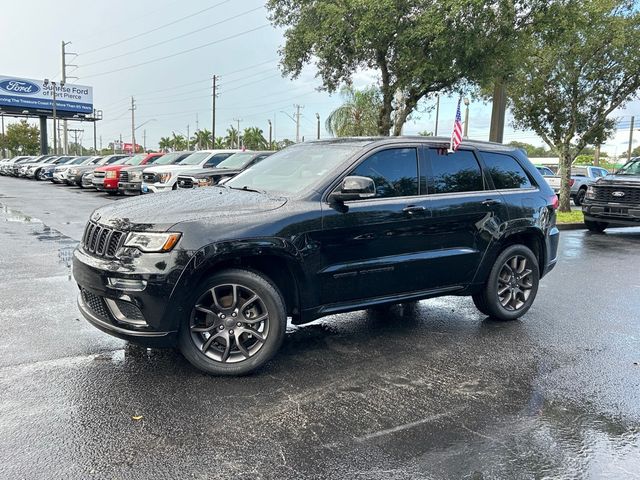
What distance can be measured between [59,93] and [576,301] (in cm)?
5941

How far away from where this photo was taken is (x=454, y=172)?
5281 millimetres

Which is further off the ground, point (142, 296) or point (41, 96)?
point (41, 96)

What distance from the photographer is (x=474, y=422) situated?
3.46m

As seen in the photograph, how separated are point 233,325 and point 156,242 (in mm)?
844

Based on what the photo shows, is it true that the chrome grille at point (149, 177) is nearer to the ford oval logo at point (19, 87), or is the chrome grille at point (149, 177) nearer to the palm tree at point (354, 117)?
the palm tree at point (354, 117)

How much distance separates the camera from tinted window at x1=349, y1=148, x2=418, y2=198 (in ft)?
15.5

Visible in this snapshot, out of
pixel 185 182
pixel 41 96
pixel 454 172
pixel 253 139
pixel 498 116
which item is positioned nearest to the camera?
pixel 454 172

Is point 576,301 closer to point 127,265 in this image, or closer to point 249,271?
point 249,271

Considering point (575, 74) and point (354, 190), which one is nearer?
point (354, 190)

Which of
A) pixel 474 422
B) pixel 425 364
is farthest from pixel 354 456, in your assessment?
pixel 425 364

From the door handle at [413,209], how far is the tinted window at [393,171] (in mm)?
136

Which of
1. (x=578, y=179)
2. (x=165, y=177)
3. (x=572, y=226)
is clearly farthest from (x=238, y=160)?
(x=578, y=179)

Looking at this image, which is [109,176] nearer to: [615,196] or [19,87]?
[615,196]

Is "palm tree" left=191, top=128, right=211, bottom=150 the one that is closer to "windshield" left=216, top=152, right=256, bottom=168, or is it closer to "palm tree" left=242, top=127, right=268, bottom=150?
"palm tree" left=242, top=127, right=268, bottom=150
